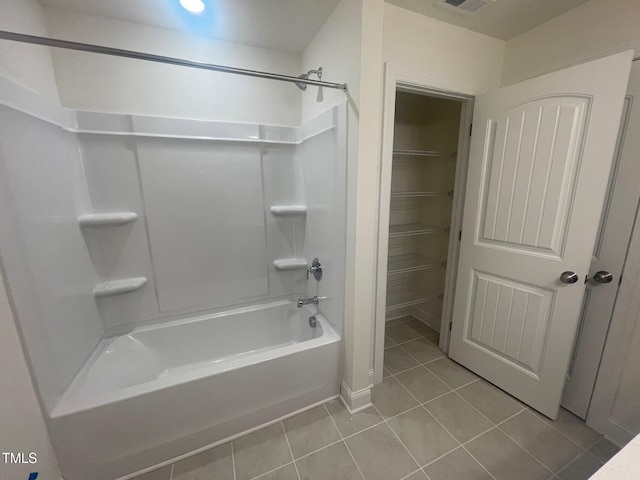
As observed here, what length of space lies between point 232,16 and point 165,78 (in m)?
0.59

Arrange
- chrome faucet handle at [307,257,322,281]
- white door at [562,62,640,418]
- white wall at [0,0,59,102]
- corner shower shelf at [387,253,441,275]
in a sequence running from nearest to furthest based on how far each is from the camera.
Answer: white wall at [0,0,59,102]
white door at [562,62,640,418]
chrome faucet handle at [307,257,322,281]
corner shower shelf at [387,253,441,275]

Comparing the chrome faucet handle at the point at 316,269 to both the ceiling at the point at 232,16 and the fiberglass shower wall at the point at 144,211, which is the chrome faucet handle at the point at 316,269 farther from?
the ceiling at the point at 232,16

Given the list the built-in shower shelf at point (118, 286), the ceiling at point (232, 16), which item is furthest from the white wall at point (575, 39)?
the built-in shower shelf at point (118, 286)

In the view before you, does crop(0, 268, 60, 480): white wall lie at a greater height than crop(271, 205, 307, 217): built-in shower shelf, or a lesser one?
lesser

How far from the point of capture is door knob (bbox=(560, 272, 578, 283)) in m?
1.30

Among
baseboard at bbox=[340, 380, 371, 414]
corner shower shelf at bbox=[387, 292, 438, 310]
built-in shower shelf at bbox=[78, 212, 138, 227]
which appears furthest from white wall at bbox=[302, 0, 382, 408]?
built-in shower shelf at bbox=[78, 212, 138, 227]

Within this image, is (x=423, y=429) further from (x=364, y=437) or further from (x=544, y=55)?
(x=544, y=55)

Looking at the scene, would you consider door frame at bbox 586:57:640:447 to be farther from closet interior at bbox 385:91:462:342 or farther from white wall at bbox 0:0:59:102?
white wall at bbox 0:0:59:102

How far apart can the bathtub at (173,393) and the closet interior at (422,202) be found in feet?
4.05

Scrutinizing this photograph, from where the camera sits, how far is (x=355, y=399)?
155 centimetres

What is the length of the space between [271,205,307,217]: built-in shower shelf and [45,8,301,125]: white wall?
66 centimetres

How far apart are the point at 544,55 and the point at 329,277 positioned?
1937mm

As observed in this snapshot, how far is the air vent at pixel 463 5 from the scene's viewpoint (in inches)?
51.3

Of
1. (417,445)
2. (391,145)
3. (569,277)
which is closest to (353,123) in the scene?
(391,145)
